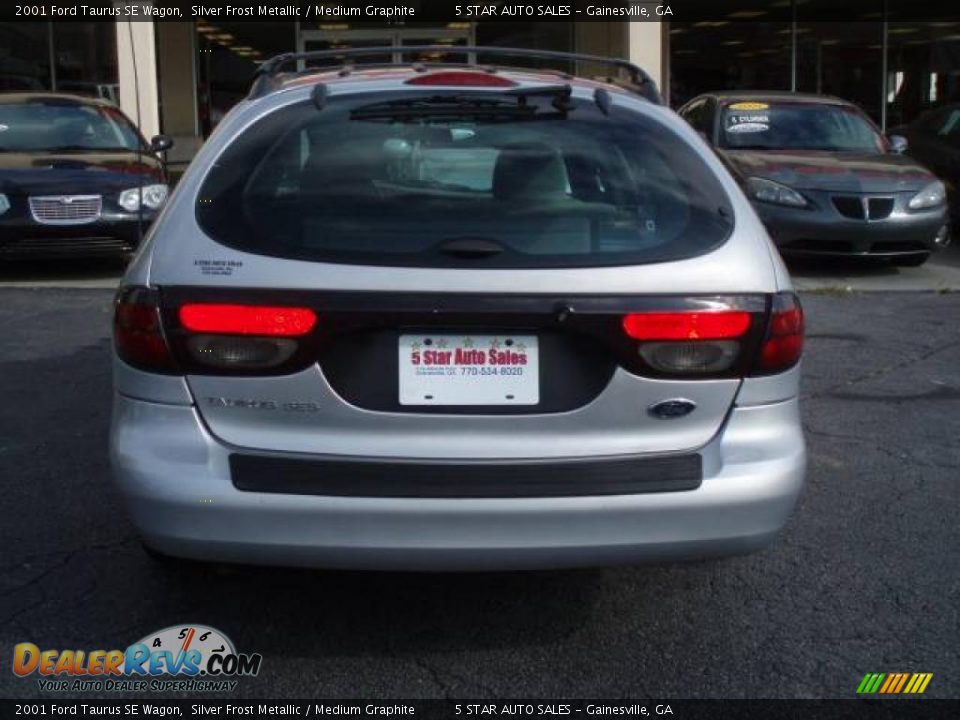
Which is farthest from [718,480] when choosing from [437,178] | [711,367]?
[437,178]

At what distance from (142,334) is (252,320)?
32 cm

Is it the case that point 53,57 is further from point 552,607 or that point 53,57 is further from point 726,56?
point 552,607

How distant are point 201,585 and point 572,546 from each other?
141cm

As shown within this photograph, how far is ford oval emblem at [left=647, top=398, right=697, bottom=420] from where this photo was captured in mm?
3155

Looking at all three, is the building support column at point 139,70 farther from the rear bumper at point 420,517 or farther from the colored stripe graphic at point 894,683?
the colored stripe graphic at point 894,683

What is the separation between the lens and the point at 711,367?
10.5ft

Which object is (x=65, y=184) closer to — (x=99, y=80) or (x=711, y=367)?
(x=711, y=367)

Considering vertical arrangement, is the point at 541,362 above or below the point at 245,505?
above

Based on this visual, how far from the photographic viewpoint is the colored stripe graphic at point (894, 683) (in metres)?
3.33

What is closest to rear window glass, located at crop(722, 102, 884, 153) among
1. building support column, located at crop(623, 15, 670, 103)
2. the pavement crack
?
building support column, located at crop(623, 15, 670, 103)

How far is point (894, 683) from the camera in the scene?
337cm

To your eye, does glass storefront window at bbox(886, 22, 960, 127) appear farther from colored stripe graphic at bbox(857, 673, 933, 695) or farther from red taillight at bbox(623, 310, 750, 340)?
red taillight at bbox(623, 310, 750, 340)

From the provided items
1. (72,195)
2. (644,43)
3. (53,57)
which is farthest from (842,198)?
(53,57)

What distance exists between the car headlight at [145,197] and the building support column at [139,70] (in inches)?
151
